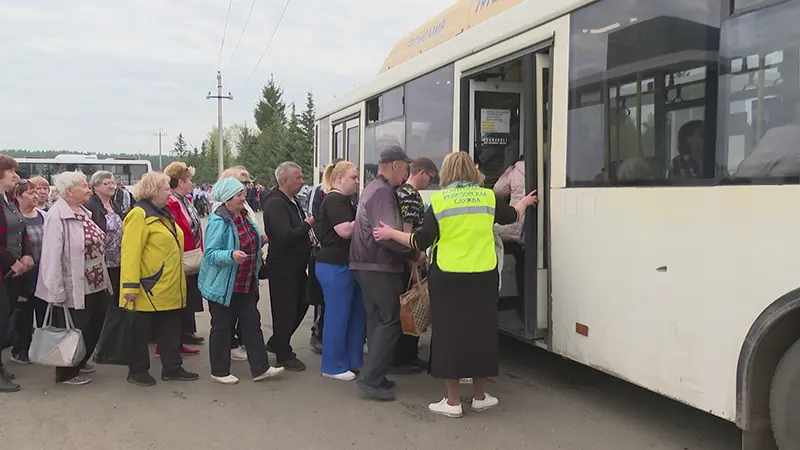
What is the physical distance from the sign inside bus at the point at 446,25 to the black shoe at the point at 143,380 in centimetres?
445

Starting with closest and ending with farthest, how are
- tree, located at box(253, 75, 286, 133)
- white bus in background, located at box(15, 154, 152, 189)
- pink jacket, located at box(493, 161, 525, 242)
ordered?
pink jacket, located at box(493, 161, 525, 242), white bus in background, located at box(15, 154, 152, 189), tree, located at box(253, 75, 286, 133)

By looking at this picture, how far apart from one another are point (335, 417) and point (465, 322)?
1.21 meters

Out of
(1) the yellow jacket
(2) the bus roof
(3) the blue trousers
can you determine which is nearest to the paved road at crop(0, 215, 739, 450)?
(3) the blue trousers

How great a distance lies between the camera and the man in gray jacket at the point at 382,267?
17.4ft

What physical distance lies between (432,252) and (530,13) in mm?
1991

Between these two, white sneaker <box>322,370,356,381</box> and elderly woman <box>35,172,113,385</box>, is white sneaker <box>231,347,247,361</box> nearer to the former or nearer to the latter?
white sneaker <box>322,370,356,381</box>

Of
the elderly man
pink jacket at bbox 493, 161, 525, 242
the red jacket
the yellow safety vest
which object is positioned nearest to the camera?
the yellow safety vest

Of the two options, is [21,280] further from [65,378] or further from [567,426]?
[567,426]

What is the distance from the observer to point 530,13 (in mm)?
5188

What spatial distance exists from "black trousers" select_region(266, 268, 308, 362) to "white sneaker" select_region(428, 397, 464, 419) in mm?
1787

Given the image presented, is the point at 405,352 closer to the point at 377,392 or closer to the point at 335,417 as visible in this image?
the point at 377,392

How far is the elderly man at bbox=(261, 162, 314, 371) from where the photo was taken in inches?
234

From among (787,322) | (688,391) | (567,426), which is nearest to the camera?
(787,322)

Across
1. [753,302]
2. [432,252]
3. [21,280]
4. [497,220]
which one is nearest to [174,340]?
[21,280]
